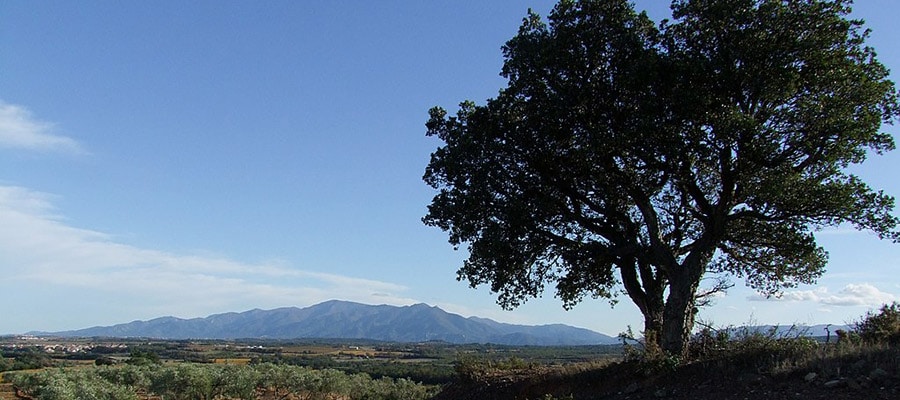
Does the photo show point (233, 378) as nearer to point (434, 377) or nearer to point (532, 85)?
point (434, 377)

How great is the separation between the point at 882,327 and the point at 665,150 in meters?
7.00

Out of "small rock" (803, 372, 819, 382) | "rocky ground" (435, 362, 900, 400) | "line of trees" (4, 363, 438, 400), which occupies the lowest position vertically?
"line of trees" (4, 363, 438, 400)

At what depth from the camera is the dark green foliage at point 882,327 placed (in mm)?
14430

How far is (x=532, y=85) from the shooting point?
17.2m

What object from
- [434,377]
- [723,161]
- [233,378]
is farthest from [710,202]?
[434,377]

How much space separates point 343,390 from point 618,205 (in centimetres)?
5448

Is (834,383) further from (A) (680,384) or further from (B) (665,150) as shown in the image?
(B) (665,150)

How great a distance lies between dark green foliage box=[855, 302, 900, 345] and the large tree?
1.88 m

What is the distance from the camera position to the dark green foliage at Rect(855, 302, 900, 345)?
47.3ft

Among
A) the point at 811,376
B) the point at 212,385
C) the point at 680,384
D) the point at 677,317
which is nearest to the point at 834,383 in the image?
the point at 811,376

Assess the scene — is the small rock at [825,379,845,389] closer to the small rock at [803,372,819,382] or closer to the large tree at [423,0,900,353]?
the small rock at [803,372,819,382]

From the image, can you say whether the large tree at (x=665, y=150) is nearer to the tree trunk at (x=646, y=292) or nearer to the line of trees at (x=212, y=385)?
the tree trunk at (x=646, y=292)

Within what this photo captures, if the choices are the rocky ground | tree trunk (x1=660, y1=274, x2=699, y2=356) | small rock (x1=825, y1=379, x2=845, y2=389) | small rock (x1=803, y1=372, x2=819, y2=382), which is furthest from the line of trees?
small rock (x1=825, y1=379, x2=845, y2=389)

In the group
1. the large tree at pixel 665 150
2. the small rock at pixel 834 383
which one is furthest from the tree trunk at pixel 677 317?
the small rock at pixel 834 383
